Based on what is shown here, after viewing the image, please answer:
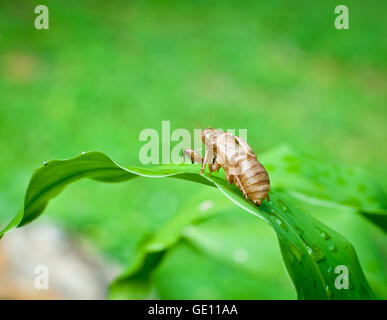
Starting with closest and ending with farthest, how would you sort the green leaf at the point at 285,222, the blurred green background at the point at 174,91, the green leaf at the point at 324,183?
the green leaf at the point at 285,222
the green leaf at the point at 324,183
the blurred green background at the point at 174,91

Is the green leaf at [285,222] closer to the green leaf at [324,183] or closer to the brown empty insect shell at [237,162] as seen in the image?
the brown empty insect shell at [237,162]

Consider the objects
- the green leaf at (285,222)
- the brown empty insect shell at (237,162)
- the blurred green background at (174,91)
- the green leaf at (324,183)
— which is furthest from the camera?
the blurred green background at (174,91)

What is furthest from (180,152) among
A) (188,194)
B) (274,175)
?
(188,194)

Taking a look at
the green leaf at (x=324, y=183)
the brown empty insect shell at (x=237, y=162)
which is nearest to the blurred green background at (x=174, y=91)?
the green leaf at (x=324, y=183)

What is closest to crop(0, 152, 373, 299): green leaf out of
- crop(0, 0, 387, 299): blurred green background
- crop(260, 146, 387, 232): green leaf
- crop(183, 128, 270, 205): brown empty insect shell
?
crop(183, 128, 270, 205): brown empty insect shell

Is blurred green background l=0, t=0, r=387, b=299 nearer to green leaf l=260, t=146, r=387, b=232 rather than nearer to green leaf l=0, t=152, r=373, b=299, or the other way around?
green leaf l=260, t=146, r=387, b=232

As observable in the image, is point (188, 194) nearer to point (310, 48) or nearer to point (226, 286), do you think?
point (226, 286)

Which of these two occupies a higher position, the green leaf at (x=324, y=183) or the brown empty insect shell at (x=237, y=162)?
the brown empty insect shell at (x=237, y=162)
